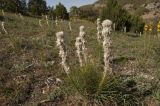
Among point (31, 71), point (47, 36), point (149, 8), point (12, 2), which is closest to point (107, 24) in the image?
point (31, 71)

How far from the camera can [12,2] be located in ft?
101

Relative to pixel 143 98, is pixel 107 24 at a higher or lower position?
higher

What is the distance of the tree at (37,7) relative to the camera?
36291 millimetres

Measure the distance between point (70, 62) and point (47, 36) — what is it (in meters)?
3.95

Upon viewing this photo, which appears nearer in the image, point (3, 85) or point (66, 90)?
point (66, 90)

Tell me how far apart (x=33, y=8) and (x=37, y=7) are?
41.0 inches

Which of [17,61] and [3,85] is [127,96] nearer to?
[3,85]

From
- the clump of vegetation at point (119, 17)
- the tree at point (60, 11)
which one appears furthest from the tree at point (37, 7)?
the clump of vegetation at point (119, 17)

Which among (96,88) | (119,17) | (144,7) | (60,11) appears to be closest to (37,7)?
(60,11)

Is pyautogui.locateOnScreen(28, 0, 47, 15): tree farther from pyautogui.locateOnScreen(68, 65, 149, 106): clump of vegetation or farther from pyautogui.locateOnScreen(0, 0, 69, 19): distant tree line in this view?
pyautogui.locateOnScreen(68, 65, 149, 106): clump of vegetation

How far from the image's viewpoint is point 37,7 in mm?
37125

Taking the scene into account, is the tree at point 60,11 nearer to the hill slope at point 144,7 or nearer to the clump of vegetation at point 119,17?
the clump of vegetation at point 119,17

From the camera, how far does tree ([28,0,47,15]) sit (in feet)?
119

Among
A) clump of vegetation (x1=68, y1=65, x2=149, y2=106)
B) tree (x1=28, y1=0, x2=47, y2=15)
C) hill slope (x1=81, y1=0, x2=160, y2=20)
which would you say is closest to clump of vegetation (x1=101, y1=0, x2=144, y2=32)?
tree (x1=28, y1=0, x2=47, y2=15)
